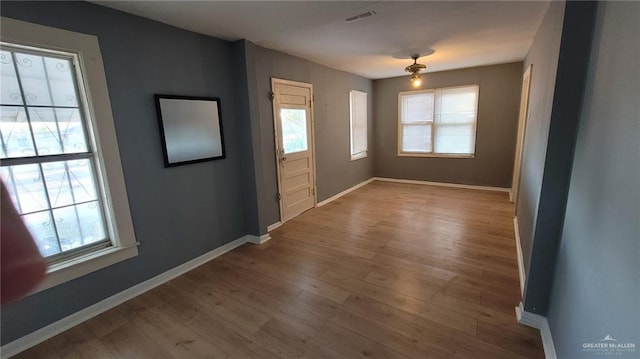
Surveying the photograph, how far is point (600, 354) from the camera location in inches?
40.4

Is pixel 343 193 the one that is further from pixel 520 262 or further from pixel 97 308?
pixel 97 308

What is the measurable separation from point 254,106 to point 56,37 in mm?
1691

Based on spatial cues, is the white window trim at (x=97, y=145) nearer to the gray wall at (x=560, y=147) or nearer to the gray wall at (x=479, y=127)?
the gray wall at (x=560, y=147)

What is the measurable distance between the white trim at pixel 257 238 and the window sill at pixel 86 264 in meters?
1.29

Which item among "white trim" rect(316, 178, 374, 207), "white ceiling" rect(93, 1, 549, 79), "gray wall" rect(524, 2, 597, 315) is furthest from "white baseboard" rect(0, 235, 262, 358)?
"gray wall" rect(524, 2, 597, 315)

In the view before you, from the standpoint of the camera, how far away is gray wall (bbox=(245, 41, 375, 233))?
10.7 ft

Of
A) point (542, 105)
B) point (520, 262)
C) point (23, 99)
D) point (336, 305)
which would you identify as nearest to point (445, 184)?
point (520, 262)

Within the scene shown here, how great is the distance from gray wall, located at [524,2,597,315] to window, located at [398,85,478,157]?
13.3 feet

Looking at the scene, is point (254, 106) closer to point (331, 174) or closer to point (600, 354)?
point (331, 174)

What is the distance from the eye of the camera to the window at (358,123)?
218 inches

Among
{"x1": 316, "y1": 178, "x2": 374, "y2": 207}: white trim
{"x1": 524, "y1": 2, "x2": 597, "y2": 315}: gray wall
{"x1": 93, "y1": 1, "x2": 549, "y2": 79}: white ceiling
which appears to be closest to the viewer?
{"x1": 524, "y1": 2, "x2": 597, "y2": 315}: gray wall

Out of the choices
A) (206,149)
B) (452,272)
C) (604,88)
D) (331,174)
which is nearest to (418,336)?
(452,272)

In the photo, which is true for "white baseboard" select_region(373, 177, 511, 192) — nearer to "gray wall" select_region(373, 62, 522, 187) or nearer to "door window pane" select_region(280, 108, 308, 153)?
"gray wall" select_region(373, 62, 522, 187)

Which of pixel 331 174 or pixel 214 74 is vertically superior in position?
pixel 214 74
